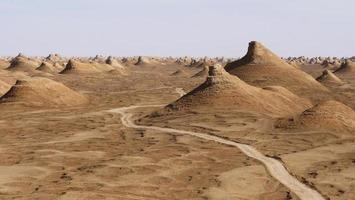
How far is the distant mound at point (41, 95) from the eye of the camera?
5675 cm

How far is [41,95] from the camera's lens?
190 feet

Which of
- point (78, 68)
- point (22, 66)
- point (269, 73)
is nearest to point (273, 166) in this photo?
point (269, 73)

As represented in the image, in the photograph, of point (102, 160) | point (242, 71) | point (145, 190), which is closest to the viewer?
point (145, 190)

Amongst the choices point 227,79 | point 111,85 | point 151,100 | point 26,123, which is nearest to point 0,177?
point 26,123

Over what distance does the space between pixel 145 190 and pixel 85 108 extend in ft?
106

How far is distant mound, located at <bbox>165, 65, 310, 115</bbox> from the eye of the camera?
153 feet

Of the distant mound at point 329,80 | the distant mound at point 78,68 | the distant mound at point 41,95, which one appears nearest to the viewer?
the distant mound at point 41,95

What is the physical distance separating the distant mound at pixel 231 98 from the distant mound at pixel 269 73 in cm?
1648

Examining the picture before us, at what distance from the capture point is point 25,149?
33.7 m

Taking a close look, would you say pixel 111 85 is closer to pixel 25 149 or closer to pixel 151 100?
pixel 151 100

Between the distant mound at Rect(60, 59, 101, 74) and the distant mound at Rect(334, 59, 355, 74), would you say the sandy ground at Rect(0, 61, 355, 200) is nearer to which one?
the distant mound at Rect(60, 59, 101, 74)

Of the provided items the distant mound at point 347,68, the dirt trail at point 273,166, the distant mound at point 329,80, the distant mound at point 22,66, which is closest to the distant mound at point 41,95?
the dirt trail at point 273,166

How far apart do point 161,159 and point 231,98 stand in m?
18.9

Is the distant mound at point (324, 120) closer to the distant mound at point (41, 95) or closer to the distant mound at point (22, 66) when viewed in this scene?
the distant mound at point (41, 95)
